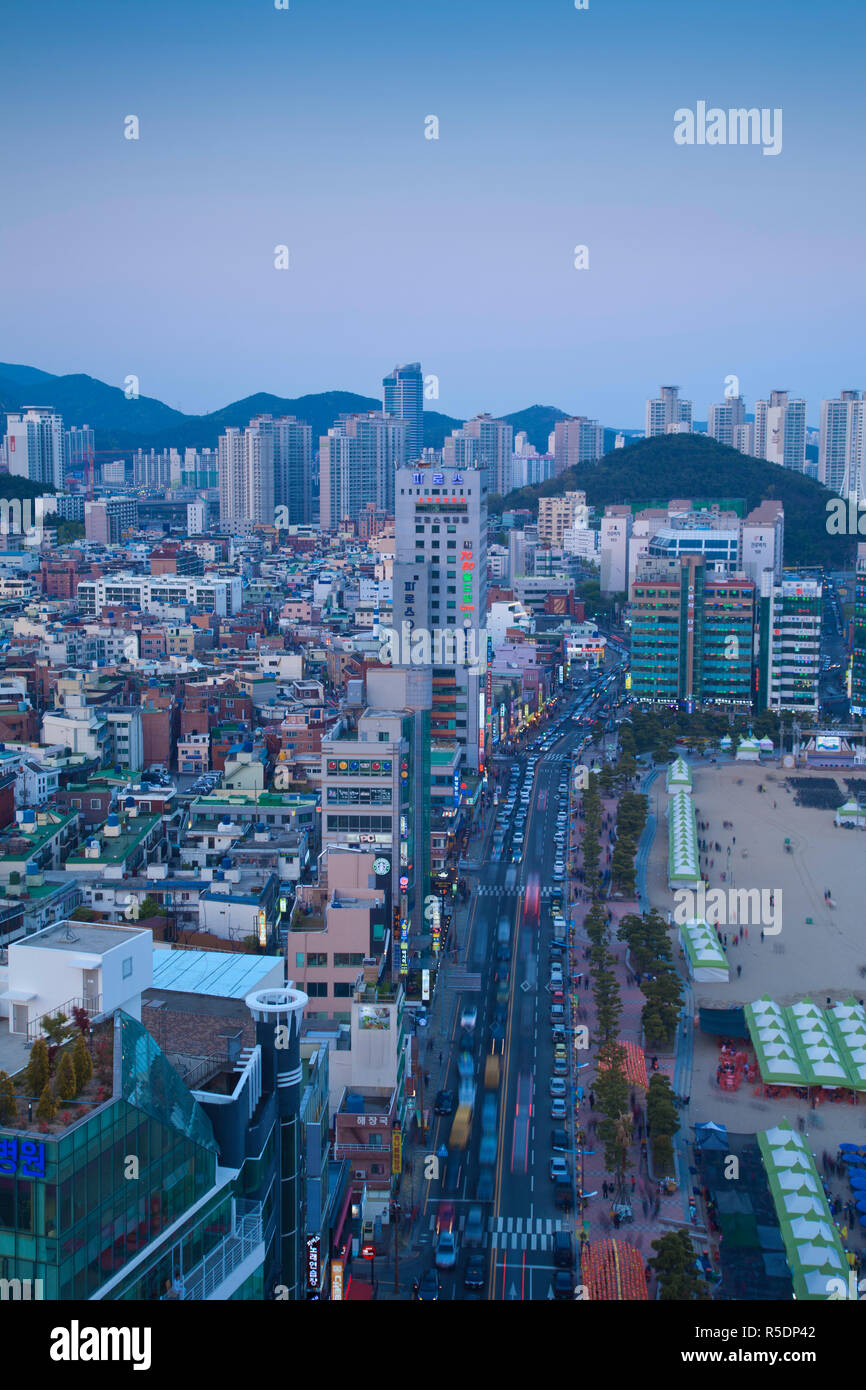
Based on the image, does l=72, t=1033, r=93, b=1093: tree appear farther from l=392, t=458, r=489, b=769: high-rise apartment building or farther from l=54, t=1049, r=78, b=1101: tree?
l=392, t=458, r=489, b=769: high-rise apartment building

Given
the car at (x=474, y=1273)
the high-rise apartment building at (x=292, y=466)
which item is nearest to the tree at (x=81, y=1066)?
the car at (x=474, y=1273)

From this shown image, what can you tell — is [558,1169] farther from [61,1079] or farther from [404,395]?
[404,395]

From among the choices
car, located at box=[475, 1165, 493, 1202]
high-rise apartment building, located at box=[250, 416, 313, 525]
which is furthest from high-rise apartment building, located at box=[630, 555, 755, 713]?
high-rise apartment building, located at box=[250, 416, 313, 525]

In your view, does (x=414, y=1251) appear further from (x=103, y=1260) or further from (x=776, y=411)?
(x=776, y=411)

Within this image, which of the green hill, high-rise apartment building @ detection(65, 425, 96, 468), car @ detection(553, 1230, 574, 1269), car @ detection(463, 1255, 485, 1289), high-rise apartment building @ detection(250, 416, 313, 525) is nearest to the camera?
car @ detection(463, 1255, 485, 1289)

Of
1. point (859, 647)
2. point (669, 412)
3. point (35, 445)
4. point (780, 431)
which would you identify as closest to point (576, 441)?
point (669, 412)
